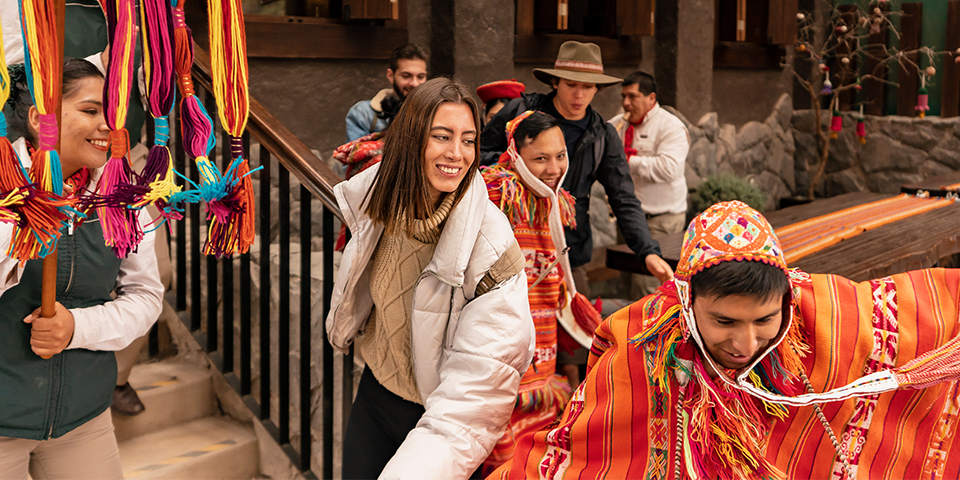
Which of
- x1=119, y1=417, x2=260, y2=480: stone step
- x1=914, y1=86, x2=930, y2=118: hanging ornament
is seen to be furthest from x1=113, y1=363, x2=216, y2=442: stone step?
x1=914, y1=86, x2=930, y2=118: hanging ornament

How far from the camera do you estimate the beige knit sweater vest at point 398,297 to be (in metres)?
1.79

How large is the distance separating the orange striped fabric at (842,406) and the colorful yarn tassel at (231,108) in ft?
2.74

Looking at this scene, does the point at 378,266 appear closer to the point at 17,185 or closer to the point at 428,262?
the point at 428,262

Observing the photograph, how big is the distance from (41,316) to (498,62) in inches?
145

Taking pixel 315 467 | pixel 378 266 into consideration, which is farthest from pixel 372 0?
pixel 378 266

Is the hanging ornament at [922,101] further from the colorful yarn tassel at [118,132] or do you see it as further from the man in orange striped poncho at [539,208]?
the colorful yarn tassel at [118,132]

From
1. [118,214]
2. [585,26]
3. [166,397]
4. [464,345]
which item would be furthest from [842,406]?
[585,26]

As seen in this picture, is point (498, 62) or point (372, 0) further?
point (498, 62)

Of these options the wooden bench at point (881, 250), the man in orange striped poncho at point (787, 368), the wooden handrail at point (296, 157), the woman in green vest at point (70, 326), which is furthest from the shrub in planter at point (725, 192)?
the woman in green vest at point (70, 326)

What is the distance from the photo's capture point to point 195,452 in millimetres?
2758

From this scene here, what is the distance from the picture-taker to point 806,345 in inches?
59.9

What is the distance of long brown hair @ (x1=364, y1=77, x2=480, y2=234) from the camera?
5.63 feet

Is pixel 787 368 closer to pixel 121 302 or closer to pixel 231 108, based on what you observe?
pixel 231 108

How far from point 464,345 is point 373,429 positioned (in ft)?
1.44
